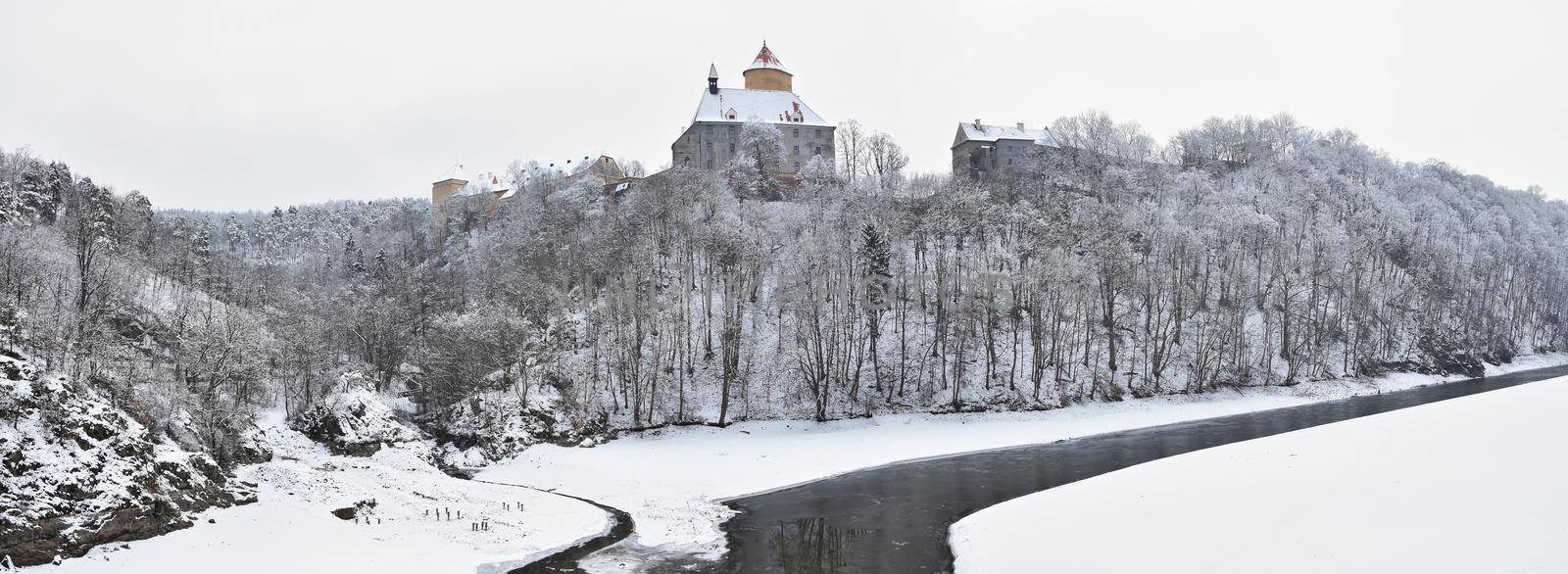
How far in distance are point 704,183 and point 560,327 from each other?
2080 cm

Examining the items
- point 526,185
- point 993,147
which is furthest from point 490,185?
point 993,147

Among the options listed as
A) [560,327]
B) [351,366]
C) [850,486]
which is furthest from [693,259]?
[850,486]

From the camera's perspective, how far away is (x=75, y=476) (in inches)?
687

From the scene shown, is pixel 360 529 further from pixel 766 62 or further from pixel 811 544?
pixel 766 62

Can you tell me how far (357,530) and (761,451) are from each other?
19.0 meters

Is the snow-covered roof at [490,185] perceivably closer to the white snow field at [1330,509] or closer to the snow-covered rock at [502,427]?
the snow-covered rock at [502,427]

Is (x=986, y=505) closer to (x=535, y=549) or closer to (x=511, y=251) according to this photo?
(x=535, y=549)

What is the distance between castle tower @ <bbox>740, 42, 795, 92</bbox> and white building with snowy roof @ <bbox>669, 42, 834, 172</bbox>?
111 mm

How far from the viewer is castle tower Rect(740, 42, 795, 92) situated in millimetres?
83875

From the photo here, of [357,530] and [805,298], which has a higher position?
[805,298]

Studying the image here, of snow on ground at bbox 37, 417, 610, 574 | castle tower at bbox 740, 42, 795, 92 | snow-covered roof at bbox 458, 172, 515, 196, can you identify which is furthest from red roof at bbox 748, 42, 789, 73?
snow on ground at bbox 37, 417, 610, 574

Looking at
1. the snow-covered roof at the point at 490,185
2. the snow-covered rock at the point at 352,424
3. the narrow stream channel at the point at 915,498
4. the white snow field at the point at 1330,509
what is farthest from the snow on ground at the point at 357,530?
the snow-covered roof at the point at 490,185

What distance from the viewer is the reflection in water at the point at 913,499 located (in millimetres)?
19141

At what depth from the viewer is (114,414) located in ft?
65.4
